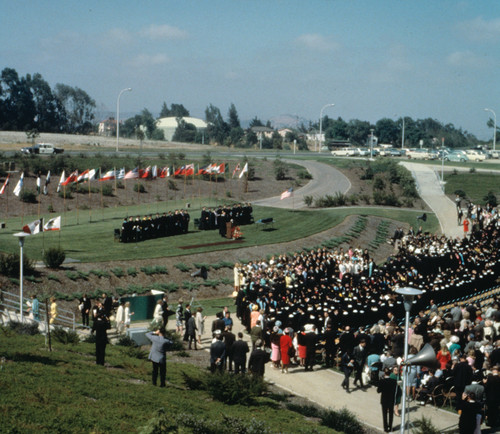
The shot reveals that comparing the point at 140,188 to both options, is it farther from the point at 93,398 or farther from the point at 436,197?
the point at 93,398

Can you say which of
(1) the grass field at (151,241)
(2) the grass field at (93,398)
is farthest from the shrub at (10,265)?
(2) the grass field at (93,398)

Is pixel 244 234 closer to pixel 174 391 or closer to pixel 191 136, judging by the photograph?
pixel 174 391

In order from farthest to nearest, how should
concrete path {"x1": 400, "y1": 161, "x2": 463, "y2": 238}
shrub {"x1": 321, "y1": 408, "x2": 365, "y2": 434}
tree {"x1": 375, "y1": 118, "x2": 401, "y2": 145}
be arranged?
tree {"x1": 375, "y1": 118, "x2": 401, "y2": 145} < concrete path {"x1": 400, "y1": 161, "x2": 463, "y2": 238} < shrub {"x1": 321, "y1": 408, "x2": 365, "y2": 434}

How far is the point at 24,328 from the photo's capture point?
731 inches

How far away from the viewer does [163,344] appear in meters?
13.2

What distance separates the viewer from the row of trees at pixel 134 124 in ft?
375

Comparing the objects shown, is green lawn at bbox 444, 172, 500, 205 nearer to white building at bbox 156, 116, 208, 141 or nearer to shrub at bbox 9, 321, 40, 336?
shrub at bbox 9, 321, 40, 336

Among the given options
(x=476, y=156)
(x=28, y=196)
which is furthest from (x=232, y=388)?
(x=476, y=156)

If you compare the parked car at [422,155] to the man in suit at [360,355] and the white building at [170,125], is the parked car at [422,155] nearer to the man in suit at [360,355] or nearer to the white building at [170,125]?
the white building at [170,125]

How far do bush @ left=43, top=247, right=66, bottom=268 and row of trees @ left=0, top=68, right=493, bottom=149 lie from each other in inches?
3053

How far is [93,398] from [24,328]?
792 cm

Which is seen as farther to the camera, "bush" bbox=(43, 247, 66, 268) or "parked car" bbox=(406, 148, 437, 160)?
"parked car" bbox=(406, 148, 437, 160)

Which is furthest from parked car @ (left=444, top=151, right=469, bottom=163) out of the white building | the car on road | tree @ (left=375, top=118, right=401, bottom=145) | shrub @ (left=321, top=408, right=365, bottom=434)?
the white building

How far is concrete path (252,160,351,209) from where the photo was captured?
53300 mm
